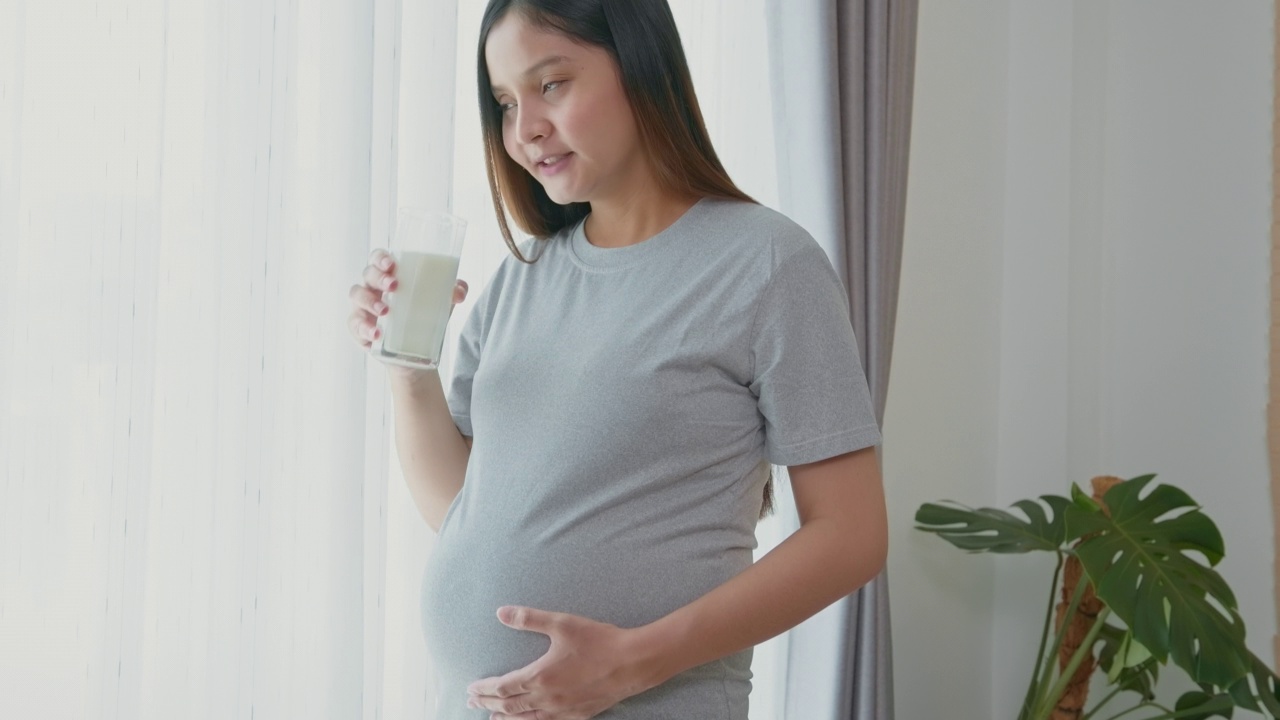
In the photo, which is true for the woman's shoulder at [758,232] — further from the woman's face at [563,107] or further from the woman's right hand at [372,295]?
the woman's right hand at [372,295]

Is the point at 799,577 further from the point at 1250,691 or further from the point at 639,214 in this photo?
the point at 1250,691

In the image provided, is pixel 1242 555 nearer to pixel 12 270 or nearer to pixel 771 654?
pixel 771 654

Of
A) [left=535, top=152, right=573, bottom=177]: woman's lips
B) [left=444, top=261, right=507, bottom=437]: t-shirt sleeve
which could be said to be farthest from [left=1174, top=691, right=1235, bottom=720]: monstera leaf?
[left=535, top=152, right=573, bottom=177]: woman's lips

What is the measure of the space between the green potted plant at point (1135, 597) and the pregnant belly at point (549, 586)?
3.14 ft

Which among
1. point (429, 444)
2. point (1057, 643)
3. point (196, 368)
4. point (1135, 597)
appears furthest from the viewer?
point (1057, 643)

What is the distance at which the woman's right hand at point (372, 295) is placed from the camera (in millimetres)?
1130

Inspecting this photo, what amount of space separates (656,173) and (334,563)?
2.52 ft

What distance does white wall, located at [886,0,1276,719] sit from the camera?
7.81ft

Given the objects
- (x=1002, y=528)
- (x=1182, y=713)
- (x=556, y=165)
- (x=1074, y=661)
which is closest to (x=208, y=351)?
(x=556, y=165)

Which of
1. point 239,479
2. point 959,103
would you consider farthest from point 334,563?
point 959,103

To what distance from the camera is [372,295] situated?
3.76 ft

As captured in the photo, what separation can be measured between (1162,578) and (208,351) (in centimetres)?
151

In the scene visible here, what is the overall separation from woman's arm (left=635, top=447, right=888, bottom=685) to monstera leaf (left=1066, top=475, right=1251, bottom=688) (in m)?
0.90

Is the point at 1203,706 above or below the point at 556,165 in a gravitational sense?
below
